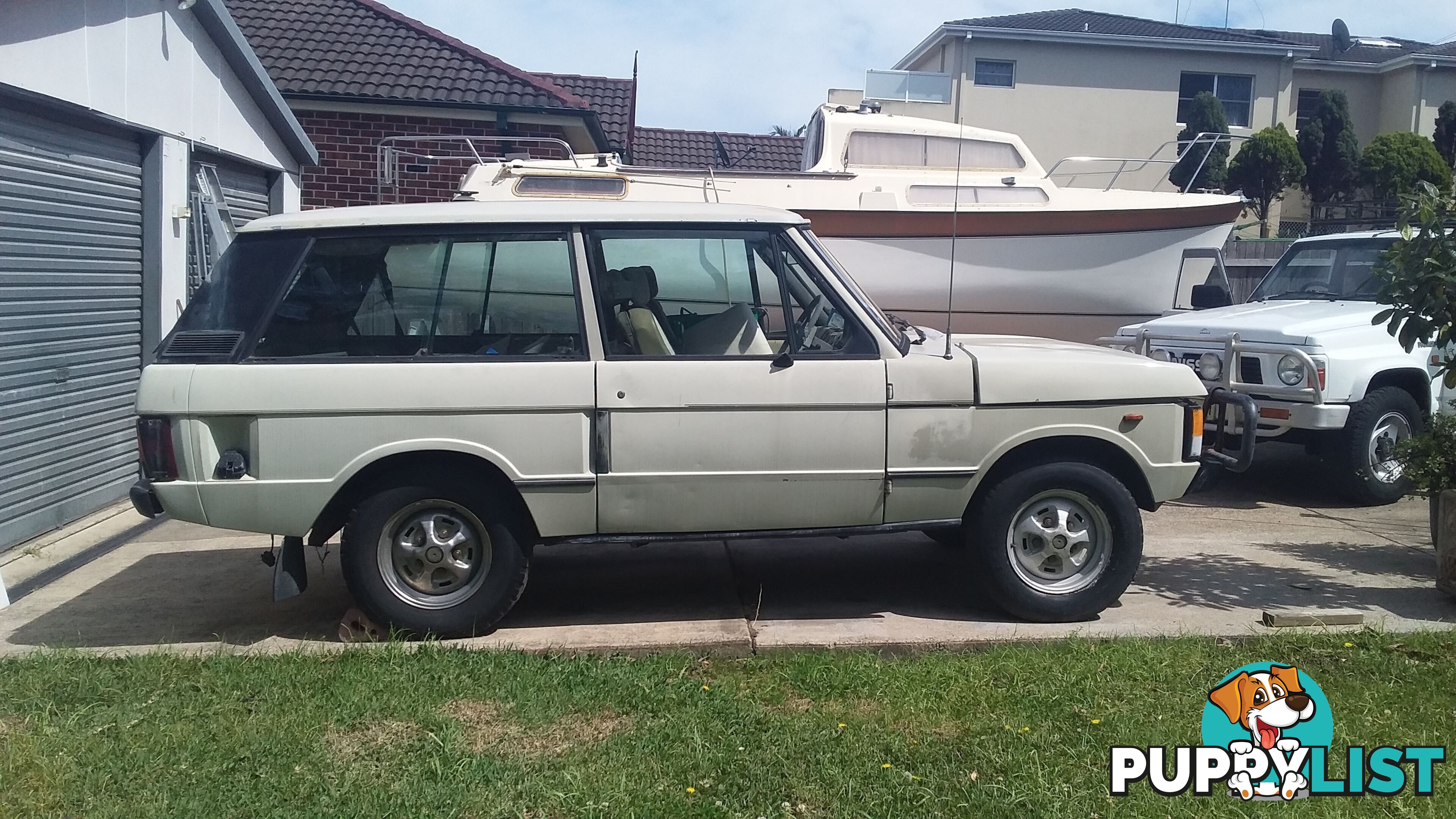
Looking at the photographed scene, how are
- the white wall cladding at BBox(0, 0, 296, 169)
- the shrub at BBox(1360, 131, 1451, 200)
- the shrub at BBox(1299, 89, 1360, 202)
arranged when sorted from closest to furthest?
1. the white wall cladding at BBox(0, 0, 296, 169)
2. the shrub at BBox(1360, 131, 1451, 200)
3. the shrub at BBox(1299, 89, 1360, 202)

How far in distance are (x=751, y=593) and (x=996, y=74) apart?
82.9 ft

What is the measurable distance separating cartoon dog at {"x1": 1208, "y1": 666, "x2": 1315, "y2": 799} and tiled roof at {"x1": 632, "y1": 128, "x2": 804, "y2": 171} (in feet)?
68.2

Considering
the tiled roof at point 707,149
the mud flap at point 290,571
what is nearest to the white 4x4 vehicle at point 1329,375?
the mud flap at point 290,571

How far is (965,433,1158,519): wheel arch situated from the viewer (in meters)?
5.18

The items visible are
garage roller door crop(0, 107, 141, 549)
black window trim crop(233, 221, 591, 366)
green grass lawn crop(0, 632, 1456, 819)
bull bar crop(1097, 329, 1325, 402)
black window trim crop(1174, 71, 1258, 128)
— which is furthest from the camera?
black window trim crop(1174, 71, 1258, 128)

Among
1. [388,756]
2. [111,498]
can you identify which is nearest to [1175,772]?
[388,756]

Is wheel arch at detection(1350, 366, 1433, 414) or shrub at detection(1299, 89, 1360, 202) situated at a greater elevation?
shrub at detection(1299, 89, 1360, 202)

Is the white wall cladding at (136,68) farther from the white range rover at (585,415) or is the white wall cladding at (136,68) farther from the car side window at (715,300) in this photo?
the car side window at (715,300)

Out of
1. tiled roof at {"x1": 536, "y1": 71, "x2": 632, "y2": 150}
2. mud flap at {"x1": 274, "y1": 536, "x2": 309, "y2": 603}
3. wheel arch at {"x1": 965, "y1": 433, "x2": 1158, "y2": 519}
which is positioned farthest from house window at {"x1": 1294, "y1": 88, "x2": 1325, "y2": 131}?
mud flap at {"x1": 274, "y1": 536, "x2": 309, "y2": 603}

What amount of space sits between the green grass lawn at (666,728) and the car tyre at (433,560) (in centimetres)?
29

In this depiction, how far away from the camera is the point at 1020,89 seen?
28.3 meters

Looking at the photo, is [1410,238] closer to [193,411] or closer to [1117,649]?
[1117,649]

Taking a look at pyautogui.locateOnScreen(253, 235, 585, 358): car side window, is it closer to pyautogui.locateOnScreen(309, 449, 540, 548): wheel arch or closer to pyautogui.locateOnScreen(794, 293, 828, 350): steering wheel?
pyautogui.locateOnScreen(309, 449, 540, 548): wheel arch

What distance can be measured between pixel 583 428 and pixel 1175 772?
2.59 meters
